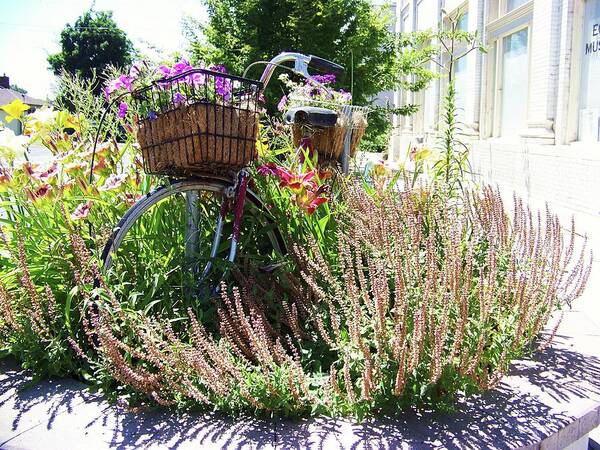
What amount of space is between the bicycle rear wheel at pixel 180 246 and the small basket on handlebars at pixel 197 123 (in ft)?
0.56

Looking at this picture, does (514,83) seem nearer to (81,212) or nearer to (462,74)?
Answer: (462,74)

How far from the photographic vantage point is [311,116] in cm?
335

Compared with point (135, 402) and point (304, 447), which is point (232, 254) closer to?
point (135, 402)

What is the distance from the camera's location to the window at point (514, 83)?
11922 millimetres

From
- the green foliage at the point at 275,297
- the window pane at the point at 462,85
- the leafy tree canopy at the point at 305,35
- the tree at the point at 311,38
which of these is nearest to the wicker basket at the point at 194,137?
the green foliage at the point at 275,297

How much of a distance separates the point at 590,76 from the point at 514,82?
3.42 meters

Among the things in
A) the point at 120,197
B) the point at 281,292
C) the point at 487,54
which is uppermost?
the point at 487,54

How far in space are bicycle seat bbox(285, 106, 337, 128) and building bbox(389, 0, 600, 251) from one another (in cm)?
337

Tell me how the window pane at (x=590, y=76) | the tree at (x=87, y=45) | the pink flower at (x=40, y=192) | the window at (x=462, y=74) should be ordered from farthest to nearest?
the tree at (x=87, y=45) → the window at (x=462, y=74) → the window pane at (x=590, y=76) → the pink flower at (x=40, y=192)

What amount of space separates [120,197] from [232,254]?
2.34 feet

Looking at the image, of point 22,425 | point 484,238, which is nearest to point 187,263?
point 22,425

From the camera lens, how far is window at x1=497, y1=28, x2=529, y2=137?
39.1 feet

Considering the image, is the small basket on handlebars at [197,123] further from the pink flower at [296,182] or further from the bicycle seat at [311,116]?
the bicycle seat at [311,116]

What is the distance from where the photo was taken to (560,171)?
948cm
